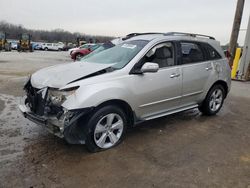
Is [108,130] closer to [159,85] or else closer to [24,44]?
[159,85]

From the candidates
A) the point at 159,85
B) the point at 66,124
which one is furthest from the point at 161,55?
the point at 66,124

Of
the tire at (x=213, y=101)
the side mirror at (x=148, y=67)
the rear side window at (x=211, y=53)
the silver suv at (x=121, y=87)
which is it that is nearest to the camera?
the silver suv at (x=121, y=87)

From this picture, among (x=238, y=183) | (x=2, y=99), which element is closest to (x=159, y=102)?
(x=238, y=183)

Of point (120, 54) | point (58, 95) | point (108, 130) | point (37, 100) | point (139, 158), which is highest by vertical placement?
point (120, 54)

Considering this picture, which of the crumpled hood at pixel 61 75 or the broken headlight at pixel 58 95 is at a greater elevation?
the crumpled hood at pixel 61 75

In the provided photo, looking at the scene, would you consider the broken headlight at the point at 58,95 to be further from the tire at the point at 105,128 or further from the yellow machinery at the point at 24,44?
the yellow machinery at the point at 24,44

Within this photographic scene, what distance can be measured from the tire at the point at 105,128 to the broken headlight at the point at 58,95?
1.44 feet

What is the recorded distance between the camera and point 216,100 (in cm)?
536

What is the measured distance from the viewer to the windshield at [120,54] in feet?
12.5

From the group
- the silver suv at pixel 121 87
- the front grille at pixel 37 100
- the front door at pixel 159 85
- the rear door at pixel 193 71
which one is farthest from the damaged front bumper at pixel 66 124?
the rear door at pixel 193 71

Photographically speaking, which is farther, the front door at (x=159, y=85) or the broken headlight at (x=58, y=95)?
the front door at (x=159, y=85)

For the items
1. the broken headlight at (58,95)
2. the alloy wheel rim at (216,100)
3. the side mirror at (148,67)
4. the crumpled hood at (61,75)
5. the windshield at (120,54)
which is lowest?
the alloy wheel rim at (216,100)

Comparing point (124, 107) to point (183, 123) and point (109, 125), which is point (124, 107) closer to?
point (109, 125)

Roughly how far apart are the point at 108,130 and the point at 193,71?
2074 millimetres
